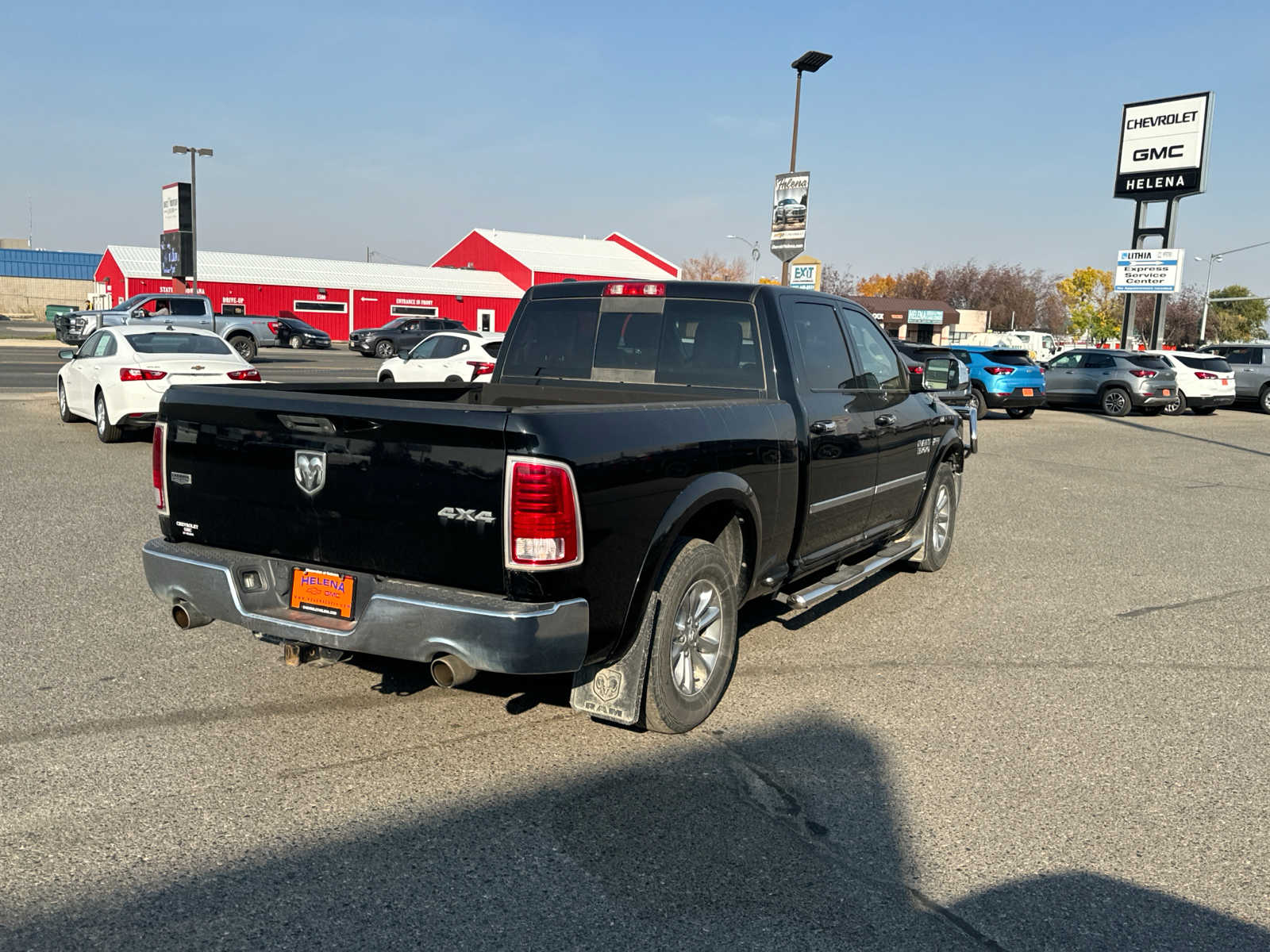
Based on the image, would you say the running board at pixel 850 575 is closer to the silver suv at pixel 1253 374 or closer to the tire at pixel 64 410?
the tire at pixel 64 410

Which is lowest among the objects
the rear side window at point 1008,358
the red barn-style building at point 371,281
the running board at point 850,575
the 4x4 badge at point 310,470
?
the running board at point 850,575


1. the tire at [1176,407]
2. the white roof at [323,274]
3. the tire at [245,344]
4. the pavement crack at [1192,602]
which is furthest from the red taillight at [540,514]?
the white roof at [323,274]

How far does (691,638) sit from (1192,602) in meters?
4.43

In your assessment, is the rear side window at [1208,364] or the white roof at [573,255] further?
the white roof at [573,255]

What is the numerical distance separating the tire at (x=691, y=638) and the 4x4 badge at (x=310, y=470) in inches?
53.4

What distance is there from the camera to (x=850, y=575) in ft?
18.6

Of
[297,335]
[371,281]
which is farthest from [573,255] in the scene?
[297,335]

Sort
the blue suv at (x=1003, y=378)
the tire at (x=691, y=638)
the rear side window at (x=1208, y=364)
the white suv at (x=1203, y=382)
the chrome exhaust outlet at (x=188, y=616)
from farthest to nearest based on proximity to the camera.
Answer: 1. the rear side window at (x=1208, y=364)
2. the white suv at (x=1203, y=382)
3. the blue suv at (x=1003, y=378)
4. the chrome exhaust outlet at (x=188, y=616)
5. the tire at (x=691, y=638)

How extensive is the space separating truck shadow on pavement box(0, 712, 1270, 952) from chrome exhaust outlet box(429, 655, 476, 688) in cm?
45

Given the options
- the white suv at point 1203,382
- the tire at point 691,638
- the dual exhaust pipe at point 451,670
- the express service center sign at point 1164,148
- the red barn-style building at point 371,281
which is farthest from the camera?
the red barn-style building at point 371,281

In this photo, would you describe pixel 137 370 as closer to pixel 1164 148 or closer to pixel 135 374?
pixel 135 374

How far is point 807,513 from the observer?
5223 millimetres

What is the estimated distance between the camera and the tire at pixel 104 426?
12594 mm

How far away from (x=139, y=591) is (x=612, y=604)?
3.84 meters
